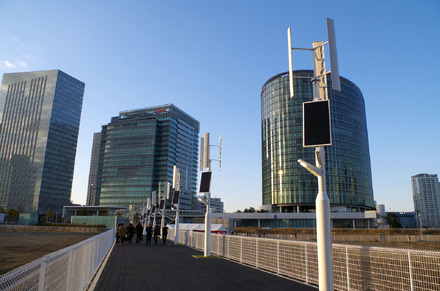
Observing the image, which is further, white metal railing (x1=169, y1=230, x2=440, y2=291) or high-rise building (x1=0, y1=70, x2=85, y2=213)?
high-rise building (x1=0, y1=70, x2=85, y2=213)

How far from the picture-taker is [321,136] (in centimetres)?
628

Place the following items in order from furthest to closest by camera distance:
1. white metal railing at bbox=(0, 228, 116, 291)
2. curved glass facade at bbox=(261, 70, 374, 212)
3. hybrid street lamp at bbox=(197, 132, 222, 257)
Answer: curved glass facade at bbox=(261, 70, 374, 212) → hybrid street lamp at bbox=(197, 132, 222, 257) → white metal railing at bbox=(0, 228, 116, 291)

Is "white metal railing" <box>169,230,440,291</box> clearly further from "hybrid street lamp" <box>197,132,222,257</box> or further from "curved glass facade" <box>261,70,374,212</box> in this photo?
"curved glass facade" <box>261,70,374,212</box>

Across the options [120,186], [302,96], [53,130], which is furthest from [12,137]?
[302,96]

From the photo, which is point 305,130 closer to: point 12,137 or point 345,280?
point 345,280

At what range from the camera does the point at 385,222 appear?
98438 millimetres

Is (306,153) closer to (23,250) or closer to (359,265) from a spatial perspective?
(23,250)

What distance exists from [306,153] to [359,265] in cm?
9745

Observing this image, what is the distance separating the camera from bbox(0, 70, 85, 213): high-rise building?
15294 centimetres

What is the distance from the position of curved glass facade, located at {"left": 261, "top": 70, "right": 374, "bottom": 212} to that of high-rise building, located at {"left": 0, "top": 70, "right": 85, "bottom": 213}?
359ft

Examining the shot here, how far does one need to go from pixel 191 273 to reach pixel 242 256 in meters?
4.16

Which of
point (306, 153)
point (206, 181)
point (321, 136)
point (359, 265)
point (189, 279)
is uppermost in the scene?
point (306, 153)

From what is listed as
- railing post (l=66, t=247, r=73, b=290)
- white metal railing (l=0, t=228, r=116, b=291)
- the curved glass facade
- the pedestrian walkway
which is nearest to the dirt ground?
the pedestrian walkway

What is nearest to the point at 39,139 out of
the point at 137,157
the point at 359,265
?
the point at 137,157
